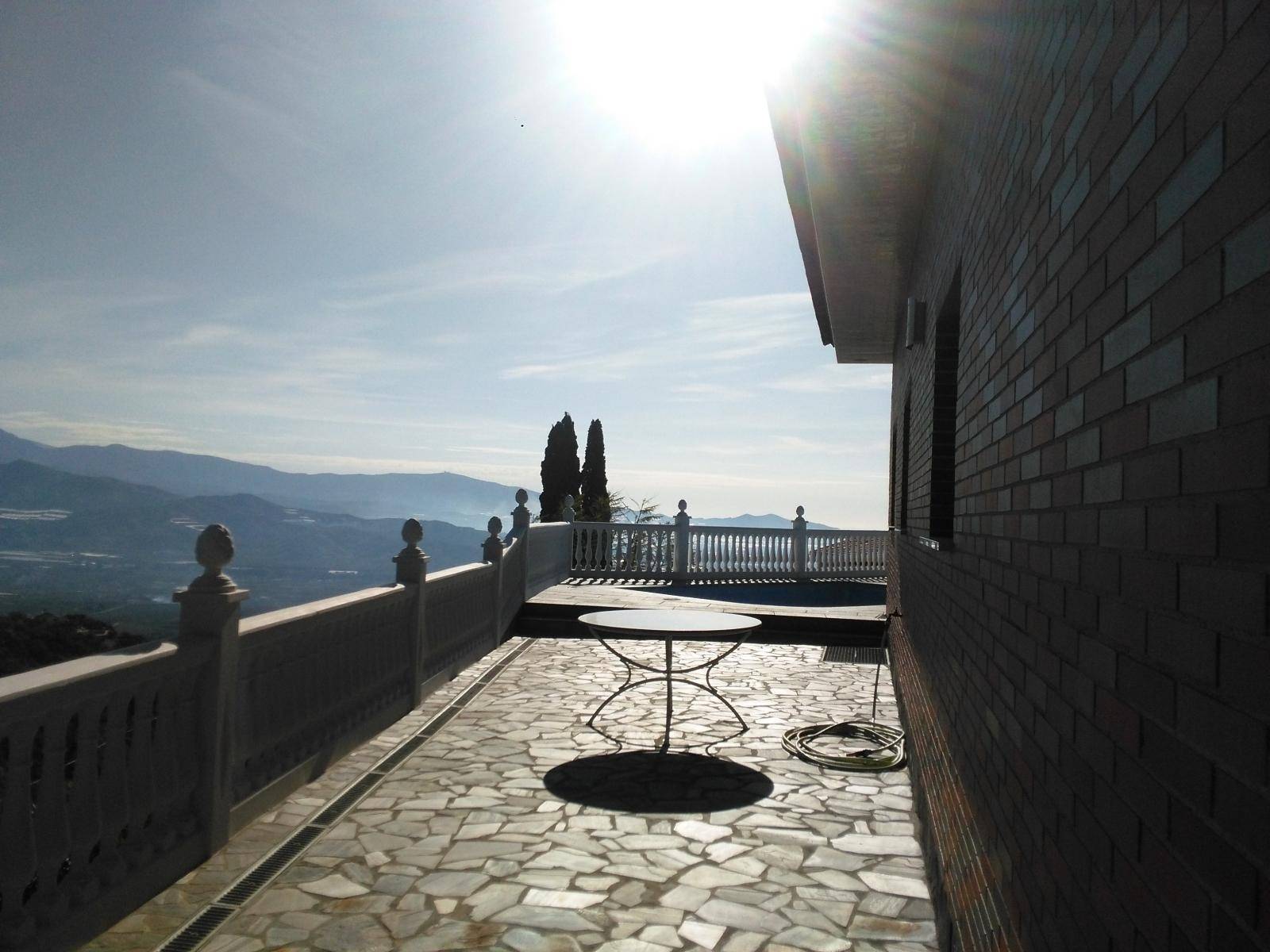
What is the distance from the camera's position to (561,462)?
29453 mm

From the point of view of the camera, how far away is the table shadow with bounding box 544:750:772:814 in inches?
→ 206

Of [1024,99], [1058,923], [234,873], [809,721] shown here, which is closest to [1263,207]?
[1058,923]

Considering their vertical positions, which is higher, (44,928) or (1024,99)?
(1024,99)

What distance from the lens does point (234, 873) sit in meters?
4.09

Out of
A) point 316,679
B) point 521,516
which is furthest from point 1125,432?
point 521,516

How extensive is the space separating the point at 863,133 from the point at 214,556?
13.9 feet

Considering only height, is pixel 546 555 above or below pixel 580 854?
above

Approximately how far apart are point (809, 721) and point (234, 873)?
4.57m

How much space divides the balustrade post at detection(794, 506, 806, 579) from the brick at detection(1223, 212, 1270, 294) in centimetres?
1923

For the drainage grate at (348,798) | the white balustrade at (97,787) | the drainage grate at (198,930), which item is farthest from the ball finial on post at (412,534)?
the drainage grate at (198,930)

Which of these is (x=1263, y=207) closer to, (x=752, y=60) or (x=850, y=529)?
(x=752, y=60)

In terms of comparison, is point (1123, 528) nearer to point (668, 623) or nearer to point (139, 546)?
point (668, 623)

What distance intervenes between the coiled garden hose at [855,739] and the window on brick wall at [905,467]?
1.63m

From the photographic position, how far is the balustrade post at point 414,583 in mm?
7375
